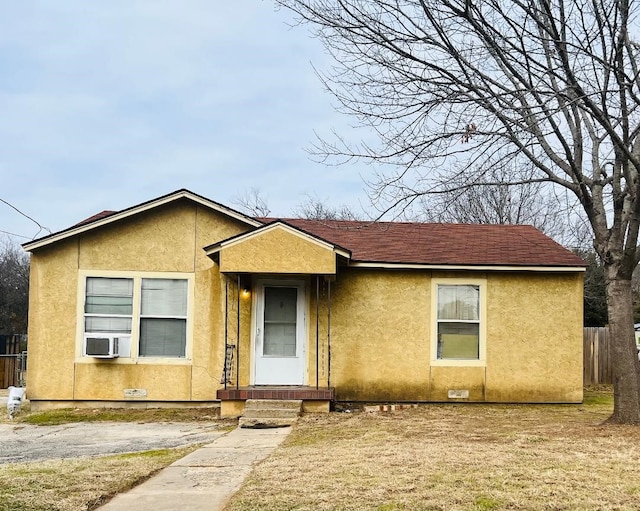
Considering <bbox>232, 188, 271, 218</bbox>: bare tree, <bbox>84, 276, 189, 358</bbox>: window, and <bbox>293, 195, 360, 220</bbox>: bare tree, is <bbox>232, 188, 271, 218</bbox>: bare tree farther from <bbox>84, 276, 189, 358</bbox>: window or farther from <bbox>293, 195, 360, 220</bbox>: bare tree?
<bbox>84, 276, 189, 358</bbox>: window

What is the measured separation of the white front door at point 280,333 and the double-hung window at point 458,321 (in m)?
2.68

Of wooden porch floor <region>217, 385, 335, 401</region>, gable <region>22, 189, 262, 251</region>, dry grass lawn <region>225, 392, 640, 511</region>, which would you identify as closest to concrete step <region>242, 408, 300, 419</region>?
wooden porch floor <region>217, 385, 335, 401</region>

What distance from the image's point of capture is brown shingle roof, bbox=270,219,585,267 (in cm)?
1354

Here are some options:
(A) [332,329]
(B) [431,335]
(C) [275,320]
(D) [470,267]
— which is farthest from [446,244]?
(C) [275,320]

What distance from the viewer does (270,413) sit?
11.6m

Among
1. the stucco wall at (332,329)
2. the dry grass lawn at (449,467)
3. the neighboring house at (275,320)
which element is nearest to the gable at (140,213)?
the neighboring house at (275,320)

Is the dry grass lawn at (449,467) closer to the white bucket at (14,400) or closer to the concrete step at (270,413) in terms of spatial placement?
the concrete step at (270,413)

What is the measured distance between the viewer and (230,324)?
521 inches

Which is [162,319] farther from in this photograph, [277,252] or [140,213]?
[277,252]

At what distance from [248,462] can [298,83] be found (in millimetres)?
5564

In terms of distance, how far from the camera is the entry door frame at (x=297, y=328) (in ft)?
43.4

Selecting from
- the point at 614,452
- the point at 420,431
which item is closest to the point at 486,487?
the point at 614,452

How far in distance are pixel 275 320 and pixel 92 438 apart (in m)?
4.32

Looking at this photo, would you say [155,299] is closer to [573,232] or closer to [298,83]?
[298,83]
